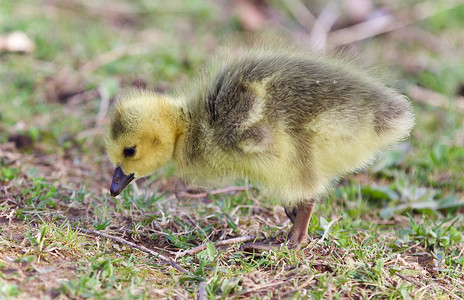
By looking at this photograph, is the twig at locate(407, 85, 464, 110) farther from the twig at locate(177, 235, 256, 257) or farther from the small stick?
the twig at locate(177, 235, 256, 257)

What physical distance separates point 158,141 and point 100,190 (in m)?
0.79

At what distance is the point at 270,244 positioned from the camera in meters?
2.62

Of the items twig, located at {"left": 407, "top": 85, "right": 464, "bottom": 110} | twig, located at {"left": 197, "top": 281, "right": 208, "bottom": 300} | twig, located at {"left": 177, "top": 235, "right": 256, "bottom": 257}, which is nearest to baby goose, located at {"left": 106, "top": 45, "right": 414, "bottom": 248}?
twig, located at {"left": 177, "top": 235, "right": 256, "bottom": 257}

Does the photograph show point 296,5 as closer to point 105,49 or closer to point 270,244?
point 105,49

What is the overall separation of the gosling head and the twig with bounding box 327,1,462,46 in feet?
9.91

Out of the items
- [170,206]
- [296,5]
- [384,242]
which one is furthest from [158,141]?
[296,5]

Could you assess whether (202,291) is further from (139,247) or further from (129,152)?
(129,152)

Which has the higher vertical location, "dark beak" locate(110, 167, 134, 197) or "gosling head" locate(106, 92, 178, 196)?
"gosling head" locate(106, 92, 178, 196)

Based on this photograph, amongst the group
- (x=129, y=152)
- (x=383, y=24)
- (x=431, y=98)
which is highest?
(x=129, y=152)

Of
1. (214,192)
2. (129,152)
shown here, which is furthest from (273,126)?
(214,192)

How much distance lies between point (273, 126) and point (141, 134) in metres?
0.62

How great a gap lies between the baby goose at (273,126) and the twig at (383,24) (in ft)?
9.65

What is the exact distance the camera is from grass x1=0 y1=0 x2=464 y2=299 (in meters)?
2.23

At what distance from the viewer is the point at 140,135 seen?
257cm
